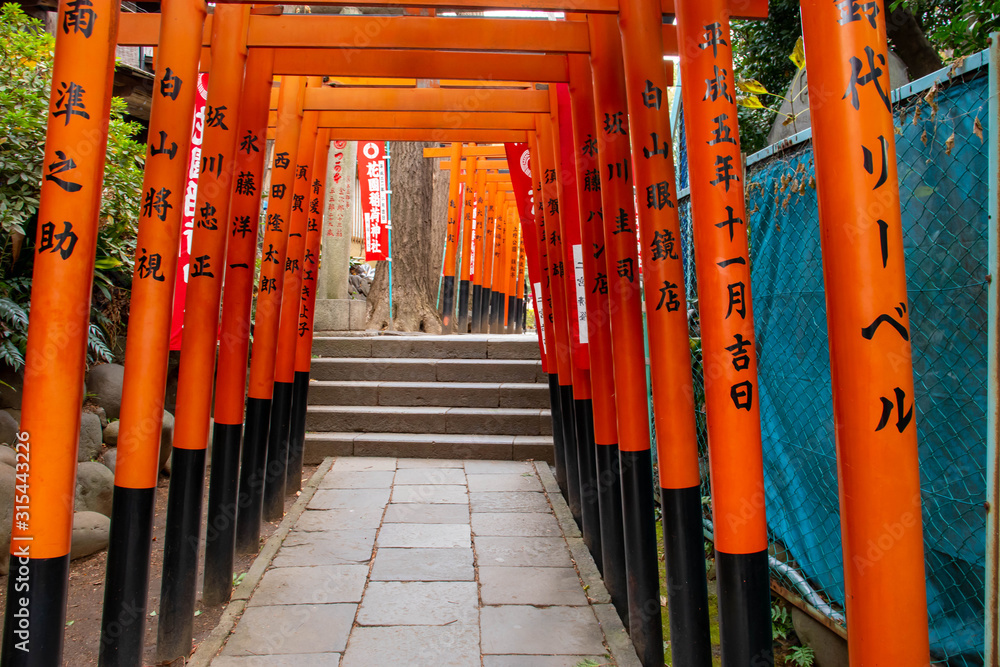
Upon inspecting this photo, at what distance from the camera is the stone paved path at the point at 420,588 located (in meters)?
3.05

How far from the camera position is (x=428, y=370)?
7965 mm

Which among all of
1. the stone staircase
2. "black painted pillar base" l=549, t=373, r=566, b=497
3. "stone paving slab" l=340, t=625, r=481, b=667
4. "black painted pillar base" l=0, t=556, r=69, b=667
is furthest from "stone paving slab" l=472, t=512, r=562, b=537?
"black painted pillar base" l=0, t=556, r=69, b=667

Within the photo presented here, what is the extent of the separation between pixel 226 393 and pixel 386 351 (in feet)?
14.9

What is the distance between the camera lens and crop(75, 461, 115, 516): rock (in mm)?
4590

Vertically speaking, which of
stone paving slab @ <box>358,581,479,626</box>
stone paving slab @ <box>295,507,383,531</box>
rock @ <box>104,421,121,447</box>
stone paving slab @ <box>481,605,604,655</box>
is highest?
rock @ <box>104,421,121,447</box>

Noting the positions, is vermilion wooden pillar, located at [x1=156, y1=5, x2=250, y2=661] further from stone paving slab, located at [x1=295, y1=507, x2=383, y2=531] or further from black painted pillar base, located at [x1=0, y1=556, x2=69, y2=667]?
stone paving slab, located at [x1=295, y1=507, x2=383, y2=531]

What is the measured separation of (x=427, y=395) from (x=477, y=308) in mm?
7101

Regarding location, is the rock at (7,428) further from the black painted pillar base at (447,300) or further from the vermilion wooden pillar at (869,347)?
the black painted pillar base at (447,300)

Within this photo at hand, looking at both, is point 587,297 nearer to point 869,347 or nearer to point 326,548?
point 869,347

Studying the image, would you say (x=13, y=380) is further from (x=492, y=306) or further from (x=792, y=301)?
(x=492, y=306)

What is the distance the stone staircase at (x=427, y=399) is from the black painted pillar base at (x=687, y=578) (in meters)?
4.19

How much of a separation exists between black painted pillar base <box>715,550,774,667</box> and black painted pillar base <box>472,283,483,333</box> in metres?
12.5

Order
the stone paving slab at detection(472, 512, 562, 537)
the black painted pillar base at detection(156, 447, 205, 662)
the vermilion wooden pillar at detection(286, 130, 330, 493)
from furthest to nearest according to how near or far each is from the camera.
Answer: the vermilion wooden pillar at detection(286, 130, 330, 493) < the stone paving slab at detection(472, 512, 562, 537) < the black painted pillar base at detection(156, 447, 205, 662)

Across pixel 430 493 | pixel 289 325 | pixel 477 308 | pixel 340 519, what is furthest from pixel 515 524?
pixel 477 308
